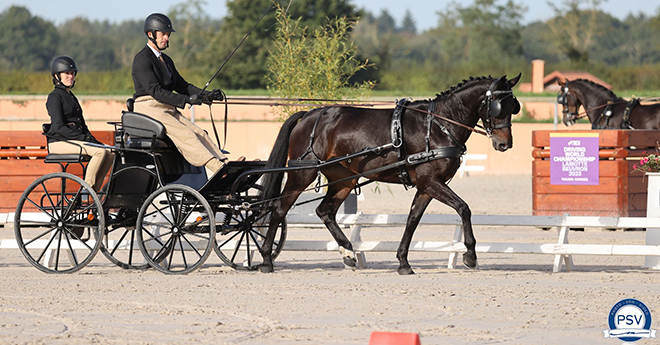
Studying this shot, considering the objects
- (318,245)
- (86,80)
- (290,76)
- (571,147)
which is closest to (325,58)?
(290,76)

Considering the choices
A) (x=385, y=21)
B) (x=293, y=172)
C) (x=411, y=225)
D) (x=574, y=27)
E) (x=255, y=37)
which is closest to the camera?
(x=411, y=225)

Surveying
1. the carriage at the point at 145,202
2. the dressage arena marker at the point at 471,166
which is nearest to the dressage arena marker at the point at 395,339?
the carriage at the point at 145,202

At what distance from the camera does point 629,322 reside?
5.50 meters

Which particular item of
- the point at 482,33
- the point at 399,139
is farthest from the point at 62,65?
the point at 482,33

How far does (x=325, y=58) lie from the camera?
15.0 m

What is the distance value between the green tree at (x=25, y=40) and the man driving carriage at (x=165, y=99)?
199ft

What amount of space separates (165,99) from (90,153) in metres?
0.93

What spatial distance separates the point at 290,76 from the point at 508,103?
7419 mm

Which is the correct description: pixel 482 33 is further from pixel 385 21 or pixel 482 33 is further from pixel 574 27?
pixel 385 21

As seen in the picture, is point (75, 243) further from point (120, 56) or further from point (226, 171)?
point (120, 56)

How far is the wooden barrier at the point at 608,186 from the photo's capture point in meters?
13.1

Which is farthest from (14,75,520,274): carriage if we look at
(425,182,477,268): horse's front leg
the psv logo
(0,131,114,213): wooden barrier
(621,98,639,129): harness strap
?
(621,98,639,129): harness strap

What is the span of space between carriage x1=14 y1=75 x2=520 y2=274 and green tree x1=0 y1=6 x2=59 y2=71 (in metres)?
60.4

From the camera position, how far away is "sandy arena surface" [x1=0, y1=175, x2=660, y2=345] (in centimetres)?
568
